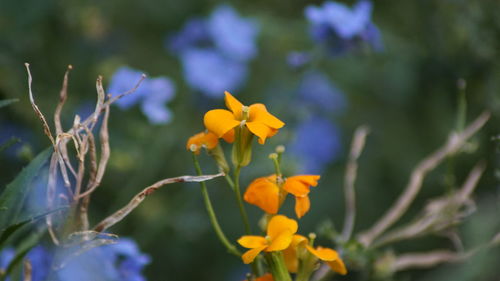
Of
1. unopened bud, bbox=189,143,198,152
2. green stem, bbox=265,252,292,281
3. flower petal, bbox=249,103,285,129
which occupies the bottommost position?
green stem, bbox=265,252,292,281

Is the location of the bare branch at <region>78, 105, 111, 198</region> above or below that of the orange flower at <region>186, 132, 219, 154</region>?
below

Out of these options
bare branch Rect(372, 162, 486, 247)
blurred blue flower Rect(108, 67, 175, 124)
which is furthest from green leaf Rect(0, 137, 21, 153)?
blurred blue flower Rect(108, 67, 175, 124)

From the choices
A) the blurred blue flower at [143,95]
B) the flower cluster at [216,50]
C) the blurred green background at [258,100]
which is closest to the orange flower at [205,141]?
the blurred blue flower at [143,95]

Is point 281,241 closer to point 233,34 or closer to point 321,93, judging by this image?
point 233,34

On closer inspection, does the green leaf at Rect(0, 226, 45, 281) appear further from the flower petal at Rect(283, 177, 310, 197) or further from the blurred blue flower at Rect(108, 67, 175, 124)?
the blurred blue flower at Rect(108, 67, 175, 124)

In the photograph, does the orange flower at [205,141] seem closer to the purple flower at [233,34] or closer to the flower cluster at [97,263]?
the flower cluster at [97,263]

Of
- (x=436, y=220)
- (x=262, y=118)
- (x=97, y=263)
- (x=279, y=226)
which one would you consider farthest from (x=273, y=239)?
(x=436, y=220)

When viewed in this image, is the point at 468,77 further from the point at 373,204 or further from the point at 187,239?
the point at 187,239
